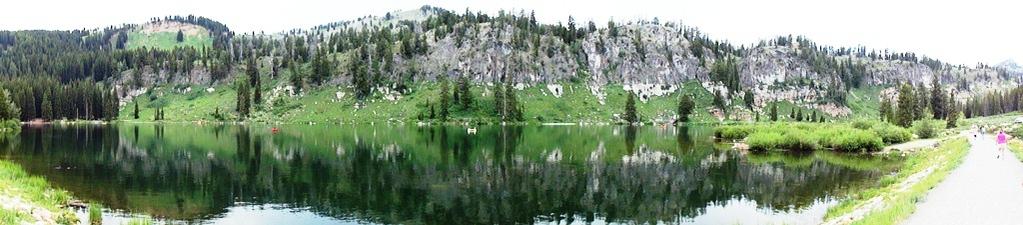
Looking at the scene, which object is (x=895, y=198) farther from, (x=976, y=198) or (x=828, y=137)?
(x=828, y=137)

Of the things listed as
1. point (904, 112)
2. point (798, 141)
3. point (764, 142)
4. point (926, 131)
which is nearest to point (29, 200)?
point (764, 142)

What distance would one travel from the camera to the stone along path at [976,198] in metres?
22.9

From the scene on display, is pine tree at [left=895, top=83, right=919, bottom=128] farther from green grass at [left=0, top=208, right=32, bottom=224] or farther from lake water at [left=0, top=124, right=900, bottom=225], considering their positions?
green grass at [left=0, top=208, right=32, bottom=224]

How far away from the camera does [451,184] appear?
4881 cm

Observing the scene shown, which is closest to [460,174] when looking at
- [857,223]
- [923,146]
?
[857,223]

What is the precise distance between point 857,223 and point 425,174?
119ft

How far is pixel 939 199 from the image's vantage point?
93.2 ft

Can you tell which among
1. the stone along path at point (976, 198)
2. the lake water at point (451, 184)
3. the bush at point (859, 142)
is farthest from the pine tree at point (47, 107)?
the stone along path at point (976, 198)

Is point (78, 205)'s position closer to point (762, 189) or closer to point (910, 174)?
point (762, 189)

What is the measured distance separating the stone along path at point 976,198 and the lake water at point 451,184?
22.6 ft

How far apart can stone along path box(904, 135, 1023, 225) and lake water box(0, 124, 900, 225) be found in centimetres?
688

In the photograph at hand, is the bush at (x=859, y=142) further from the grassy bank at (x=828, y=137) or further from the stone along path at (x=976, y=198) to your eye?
the stone along path at (x=976, y=198)

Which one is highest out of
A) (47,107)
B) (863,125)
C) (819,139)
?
(47,107)

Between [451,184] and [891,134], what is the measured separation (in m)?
73.8
